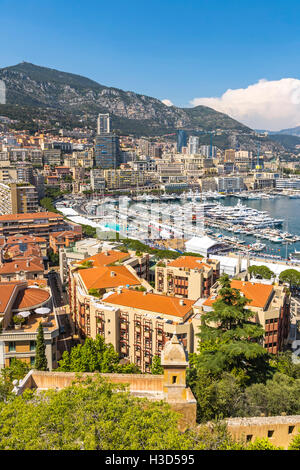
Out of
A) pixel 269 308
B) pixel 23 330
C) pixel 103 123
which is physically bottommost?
pixel 269 308

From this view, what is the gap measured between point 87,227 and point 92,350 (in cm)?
4382

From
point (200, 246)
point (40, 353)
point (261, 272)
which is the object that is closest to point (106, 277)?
point (40, 353)

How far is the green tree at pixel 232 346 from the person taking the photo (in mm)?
12664

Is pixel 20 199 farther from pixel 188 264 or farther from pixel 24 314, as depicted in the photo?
pixel 24 314

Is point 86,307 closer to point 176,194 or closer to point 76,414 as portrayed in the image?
point 76,414

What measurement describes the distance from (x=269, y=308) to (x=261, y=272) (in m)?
16.0

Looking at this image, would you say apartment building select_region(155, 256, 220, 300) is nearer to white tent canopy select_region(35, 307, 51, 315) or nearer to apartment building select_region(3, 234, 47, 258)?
white tent canopy select_region(35, 307, 51, 315)

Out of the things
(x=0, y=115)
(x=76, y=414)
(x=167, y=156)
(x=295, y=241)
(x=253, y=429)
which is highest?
(x=0, y=115)

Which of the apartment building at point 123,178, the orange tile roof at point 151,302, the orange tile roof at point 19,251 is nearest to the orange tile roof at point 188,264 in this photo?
the orange tile roof at point 151,302

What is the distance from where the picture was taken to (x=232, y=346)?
12.7m

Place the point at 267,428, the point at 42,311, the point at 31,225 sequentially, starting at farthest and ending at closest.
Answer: the point at 31,225, the point at 42,311, the point at 267,428

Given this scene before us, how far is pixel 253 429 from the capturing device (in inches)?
341

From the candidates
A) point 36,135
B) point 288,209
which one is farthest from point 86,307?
point 36,135

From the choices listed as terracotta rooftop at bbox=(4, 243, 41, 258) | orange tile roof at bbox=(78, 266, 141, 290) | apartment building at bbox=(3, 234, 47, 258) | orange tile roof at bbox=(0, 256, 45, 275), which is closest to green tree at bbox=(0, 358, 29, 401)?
orange tile roof at bbox=(78, 266, 141, 290)
